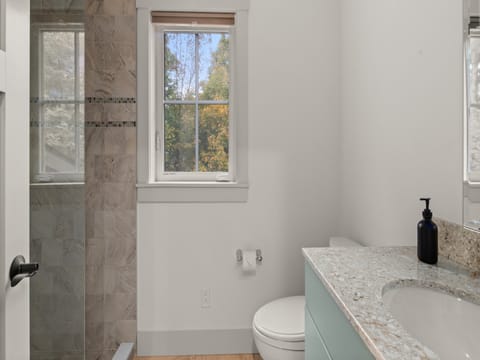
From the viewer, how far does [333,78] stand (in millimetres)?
2271

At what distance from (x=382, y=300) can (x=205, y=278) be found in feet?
4.97

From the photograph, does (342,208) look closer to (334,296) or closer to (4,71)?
(334,296)

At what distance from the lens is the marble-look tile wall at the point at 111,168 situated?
2.18 meters

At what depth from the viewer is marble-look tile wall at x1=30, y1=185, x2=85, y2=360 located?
4.18ft

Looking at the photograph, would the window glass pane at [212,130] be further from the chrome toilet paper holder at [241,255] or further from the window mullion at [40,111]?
the window mullion at [40,111]

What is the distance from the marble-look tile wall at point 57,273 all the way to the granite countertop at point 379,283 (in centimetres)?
96

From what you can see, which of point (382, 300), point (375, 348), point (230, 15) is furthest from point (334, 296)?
point (230, 15)

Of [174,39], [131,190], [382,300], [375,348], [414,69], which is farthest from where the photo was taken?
[174,39]

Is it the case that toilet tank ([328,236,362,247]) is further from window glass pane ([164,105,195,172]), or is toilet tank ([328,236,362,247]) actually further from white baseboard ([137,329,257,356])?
window glass pane ([164,105,195,172])

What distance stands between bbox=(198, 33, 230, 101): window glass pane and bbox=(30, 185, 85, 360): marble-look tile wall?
1.03 meters

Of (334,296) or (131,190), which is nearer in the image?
(334,296)

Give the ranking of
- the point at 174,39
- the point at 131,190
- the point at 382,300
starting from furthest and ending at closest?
the point at 174,39 → the point at 131,190 → the point at 382,300

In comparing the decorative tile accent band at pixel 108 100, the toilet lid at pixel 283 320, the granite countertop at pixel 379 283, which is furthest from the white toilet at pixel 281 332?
the decorative tile accent band at pixel 108 100

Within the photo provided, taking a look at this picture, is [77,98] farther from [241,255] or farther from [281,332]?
[281,332]
